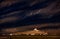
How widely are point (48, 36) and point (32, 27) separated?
90cm

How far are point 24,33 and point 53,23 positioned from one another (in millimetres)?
1552

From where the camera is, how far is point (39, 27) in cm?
684

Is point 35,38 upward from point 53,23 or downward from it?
downward

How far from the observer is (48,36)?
673 cm

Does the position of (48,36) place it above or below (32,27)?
below

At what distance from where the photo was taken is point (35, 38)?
6.93 m

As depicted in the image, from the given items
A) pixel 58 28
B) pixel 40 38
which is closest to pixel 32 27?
pixel 40 38

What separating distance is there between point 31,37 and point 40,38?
17.8 inches

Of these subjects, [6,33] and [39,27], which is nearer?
[39,27]

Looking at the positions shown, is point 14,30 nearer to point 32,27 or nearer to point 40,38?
point 32,27

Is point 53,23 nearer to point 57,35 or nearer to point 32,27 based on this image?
point 57,35

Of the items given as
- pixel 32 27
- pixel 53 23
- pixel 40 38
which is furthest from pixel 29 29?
pixel 53 23

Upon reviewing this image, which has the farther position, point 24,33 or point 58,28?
point 24,33

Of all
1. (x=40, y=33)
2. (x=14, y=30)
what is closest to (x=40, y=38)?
(x=40, y=33)
